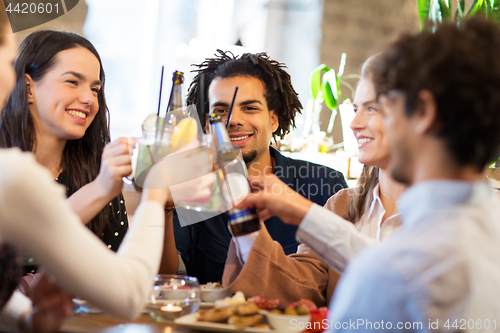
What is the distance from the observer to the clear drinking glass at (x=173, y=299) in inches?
33.7

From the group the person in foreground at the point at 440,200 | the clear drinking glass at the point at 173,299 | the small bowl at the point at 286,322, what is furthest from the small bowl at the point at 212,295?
the person in foreground at the point at 440,200

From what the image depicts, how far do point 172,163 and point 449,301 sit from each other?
1.72 feet

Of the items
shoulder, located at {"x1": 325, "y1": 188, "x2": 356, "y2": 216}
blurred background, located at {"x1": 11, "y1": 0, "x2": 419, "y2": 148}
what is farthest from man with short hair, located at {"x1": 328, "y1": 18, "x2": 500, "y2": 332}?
blurred background, located at {"x1": 11, "y1": 0, "x2": 419, "y2": 148}

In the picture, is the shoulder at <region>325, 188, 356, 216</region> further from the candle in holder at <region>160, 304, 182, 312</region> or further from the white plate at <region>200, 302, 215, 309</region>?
the candle in holder at <region>160, 304, 182, 312</region>

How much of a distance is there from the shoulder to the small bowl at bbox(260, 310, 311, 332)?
0.62 meters

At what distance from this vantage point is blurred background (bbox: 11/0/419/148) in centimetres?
296

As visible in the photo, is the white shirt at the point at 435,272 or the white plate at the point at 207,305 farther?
the white plate at the point at 207,305

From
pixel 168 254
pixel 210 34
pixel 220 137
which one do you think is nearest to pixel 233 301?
pixel 220 137

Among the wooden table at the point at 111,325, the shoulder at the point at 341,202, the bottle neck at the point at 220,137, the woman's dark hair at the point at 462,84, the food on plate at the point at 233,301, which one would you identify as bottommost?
the wooden table at the point at 111,325

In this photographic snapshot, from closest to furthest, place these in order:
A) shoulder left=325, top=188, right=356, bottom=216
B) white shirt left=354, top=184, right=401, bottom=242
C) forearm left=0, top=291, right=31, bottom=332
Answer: forearm left=0, top=291, right=31, bottom=332
white shirt left=354, top=184, right=401, bottom=242
shoulder left=325, top=188, right=356, bottom=216

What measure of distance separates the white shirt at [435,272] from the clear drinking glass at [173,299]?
382mm

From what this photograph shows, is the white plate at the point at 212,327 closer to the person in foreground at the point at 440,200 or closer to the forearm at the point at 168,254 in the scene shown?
the person in foreground at the point at 440,200

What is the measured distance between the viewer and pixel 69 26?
2.74m

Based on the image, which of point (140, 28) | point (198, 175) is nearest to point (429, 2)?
point (140, 28)
